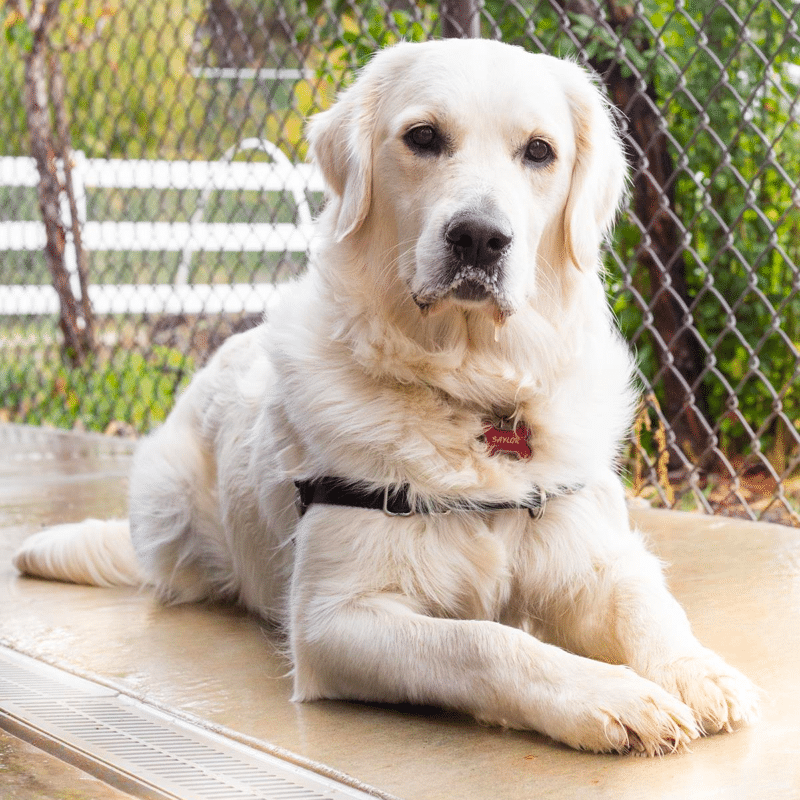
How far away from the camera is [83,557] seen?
3305 millimetres

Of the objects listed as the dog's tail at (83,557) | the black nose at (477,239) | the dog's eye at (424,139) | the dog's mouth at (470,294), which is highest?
the dog's eye at (424,139)

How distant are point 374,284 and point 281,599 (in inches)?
32.2

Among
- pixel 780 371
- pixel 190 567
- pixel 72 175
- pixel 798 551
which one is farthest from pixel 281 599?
pixel 72 175

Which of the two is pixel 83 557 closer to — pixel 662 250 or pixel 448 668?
pixel 448 668

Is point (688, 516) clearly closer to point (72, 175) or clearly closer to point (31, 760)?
point (31, 760)

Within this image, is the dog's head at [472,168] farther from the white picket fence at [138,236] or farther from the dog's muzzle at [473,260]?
the white picket fence at [138,236]

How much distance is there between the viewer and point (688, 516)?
12.5ft

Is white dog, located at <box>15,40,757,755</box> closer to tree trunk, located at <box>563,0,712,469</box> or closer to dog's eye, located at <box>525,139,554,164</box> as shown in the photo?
dog's eye, located at <box>525,139,554,164</box>

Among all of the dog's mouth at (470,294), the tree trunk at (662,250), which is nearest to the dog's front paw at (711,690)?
the dog's mouth at (470,294)

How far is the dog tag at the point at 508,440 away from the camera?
2375mm

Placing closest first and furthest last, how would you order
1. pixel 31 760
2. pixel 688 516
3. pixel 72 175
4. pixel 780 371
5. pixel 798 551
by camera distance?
pixel 31 760, pixel 798 551, pixel 688 516, pixel 780 371, pixel 72 175

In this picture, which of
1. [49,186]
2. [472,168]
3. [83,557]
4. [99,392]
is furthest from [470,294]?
[49,186]

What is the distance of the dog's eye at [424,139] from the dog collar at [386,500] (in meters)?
0.71

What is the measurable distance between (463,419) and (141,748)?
914mm
